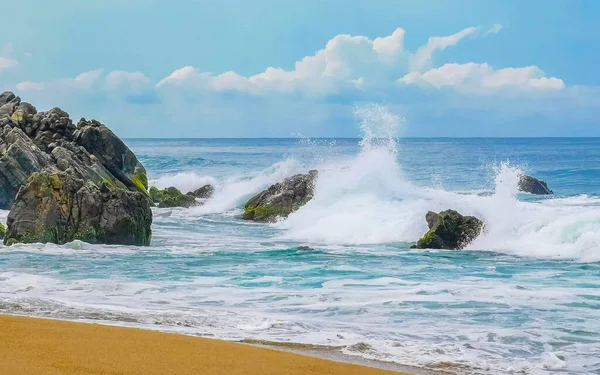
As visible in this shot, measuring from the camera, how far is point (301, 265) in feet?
55.3

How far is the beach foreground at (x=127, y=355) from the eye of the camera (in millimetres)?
6371

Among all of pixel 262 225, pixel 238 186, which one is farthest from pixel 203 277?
pixel 238 186

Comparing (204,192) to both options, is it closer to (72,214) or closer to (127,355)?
(72,214)

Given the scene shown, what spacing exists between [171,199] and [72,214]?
51.7ft

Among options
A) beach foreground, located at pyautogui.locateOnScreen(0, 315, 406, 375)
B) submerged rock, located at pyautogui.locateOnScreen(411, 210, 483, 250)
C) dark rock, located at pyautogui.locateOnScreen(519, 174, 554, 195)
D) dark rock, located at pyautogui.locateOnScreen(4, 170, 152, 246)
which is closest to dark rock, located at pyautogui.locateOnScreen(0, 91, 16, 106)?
dark rock, located at pyautogui.locateOnScreen(4, 170, 152, 246)

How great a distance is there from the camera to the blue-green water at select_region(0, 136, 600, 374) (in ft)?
31.2

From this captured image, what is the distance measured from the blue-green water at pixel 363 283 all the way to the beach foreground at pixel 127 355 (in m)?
1.40

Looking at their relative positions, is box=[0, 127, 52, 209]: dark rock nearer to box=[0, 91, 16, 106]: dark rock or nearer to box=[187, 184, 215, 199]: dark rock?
box=[0, 91, 16, 106]: dark rock

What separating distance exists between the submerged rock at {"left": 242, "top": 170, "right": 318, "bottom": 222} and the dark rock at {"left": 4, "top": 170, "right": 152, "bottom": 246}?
31.5 feet

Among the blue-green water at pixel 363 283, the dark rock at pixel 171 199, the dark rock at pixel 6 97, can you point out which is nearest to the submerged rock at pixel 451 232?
the blue-green water at pixel 363 283

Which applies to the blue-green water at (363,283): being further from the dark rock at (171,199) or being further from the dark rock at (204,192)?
the dark rock at (204,192)

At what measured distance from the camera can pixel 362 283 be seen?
1421 cm

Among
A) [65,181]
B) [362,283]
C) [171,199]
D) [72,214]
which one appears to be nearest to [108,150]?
[171,199]

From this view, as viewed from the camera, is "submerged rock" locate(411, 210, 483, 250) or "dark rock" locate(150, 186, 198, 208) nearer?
"submerged rock" locate(411, 210, 483, 250)
